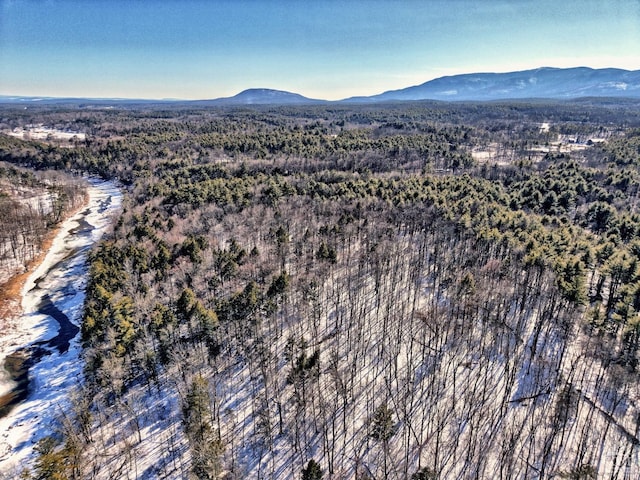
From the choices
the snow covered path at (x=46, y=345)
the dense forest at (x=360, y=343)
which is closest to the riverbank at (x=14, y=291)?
the snow covered path at (x=46, y=345)

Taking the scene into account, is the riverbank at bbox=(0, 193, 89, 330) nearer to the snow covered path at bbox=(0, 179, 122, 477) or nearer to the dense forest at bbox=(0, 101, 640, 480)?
the snow covered path at bbox=(0, 179, 122, 477)

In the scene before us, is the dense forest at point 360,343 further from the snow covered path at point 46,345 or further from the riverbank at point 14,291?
the riverbank at point 14,291

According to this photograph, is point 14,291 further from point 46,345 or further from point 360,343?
point 360,343

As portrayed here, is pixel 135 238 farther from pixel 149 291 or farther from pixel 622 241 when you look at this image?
pixel 622 241

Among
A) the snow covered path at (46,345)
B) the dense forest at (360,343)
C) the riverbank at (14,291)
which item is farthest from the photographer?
the riverbank at (14,291)

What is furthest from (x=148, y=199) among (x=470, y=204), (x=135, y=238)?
(x=470, y=204)
